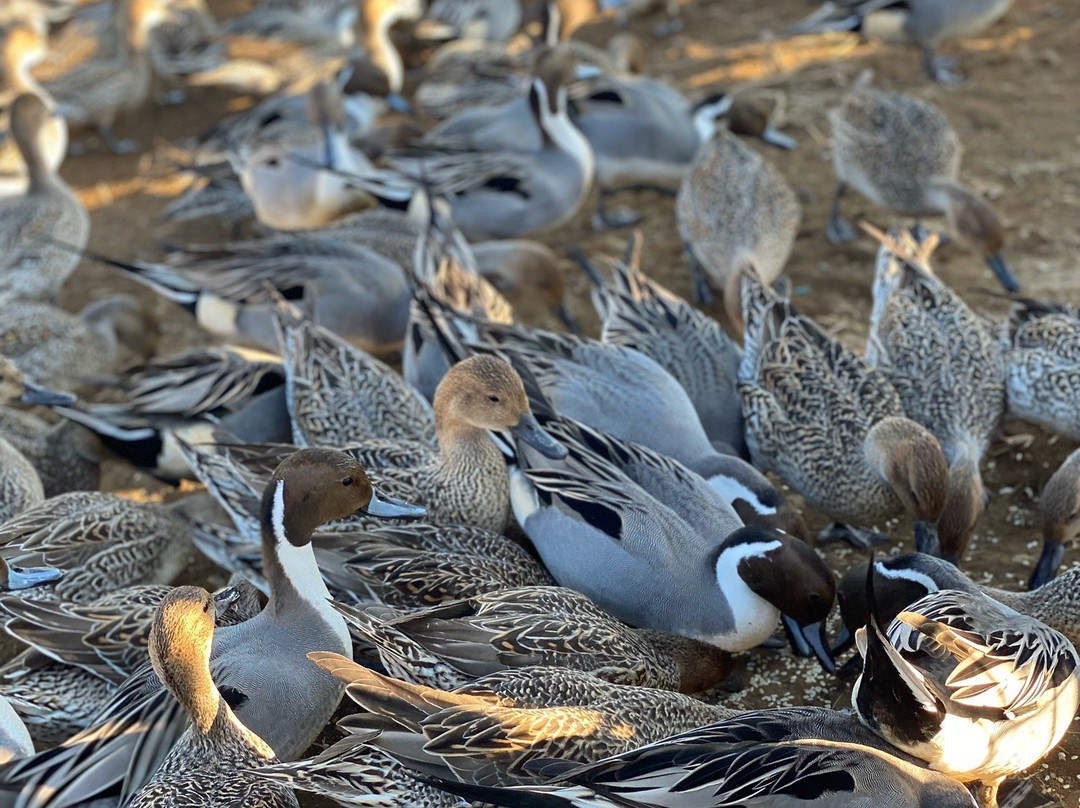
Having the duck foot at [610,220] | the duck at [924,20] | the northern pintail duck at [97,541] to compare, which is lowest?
the duck foot at [610,220]

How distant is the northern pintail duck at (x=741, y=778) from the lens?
270 cm

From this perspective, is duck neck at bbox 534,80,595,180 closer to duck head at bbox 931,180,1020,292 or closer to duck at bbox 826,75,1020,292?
duck at bbox 826,75,1020,292

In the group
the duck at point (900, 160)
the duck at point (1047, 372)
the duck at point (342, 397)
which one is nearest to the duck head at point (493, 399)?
the duck at point (342, 397)

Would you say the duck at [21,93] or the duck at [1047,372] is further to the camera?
the duck at [21,93]

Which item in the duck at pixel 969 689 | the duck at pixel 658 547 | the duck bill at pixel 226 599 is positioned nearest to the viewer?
the duck at pixel 969 689

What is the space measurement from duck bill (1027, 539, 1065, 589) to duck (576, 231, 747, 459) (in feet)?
3.62

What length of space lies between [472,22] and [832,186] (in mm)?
3277


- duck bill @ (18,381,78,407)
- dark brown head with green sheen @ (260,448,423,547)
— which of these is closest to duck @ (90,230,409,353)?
duck bill @ (18,381,78,407)

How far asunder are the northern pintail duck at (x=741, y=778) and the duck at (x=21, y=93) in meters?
5.03

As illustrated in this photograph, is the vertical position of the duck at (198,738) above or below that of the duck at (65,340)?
above

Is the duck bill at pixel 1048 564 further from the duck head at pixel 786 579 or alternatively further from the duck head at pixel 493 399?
the duck head at pixel 493 399

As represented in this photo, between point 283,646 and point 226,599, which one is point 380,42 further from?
point 283,646

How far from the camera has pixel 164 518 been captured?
14.2ft

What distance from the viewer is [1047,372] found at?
443 cm
